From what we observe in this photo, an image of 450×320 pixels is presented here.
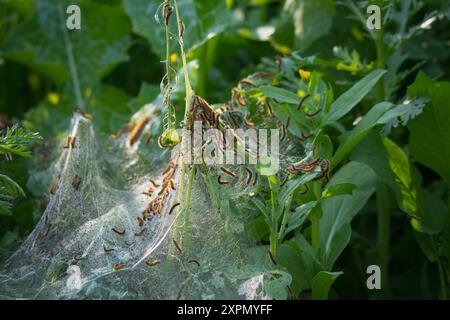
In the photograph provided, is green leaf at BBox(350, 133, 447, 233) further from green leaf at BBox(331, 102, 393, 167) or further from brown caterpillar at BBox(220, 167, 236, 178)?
brown caterpillar at BBox(220, 167, 236, 178)

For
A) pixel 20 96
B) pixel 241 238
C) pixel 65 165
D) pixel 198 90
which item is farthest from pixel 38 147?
pixel 20 96

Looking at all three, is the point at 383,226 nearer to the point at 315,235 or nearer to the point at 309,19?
the point at 315,235

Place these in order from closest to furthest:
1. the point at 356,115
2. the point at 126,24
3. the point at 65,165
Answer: the point at 65,165 < the point at 356,115 < the point at 126,24

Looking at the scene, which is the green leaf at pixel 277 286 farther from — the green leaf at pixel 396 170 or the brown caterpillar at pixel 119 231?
the green leaf at pixel 396 170

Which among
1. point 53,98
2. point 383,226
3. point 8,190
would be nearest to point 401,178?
point 383,226

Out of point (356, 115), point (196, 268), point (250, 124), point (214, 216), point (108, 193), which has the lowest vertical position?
point (196, 268)

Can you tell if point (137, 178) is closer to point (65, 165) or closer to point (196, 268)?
point (65, 165)

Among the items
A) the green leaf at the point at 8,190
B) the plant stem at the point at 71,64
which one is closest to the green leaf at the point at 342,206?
the green leaf at the point at 8,190
